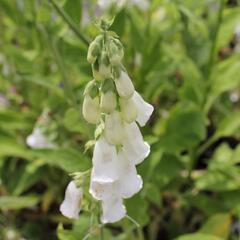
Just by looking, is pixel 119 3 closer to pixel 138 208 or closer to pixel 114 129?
pixel 138 208

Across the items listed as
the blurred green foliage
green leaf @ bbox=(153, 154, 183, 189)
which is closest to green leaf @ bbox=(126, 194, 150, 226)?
the blurred green foliage

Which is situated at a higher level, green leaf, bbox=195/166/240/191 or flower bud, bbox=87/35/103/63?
flower bud, bbox=87/35/103/63

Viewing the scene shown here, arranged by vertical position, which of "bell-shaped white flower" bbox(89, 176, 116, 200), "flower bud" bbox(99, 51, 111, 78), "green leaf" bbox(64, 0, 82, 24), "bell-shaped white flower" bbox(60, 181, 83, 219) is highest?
"flower bud" bbox(99, 51, 111, 78)

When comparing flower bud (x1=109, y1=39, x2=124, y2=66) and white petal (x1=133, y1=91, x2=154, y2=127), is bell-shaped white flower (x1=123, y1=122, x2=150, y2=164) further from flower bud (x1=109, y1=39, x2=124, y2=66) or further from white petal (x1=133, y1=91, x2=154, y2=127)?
flower bud (x1=109, y1=39, x2=124, y2=66)

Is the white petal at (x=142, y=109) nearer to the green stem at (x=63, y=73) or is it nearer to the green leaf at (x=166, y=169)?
the green stem at (x=63, y=73)

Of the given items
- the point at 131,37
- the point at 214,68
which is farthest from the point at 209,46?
the point at 131,37

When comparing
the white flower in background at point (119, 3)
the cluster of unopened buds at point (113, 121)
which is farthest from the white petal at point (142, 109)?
the white flower in background at point (119, 3)
